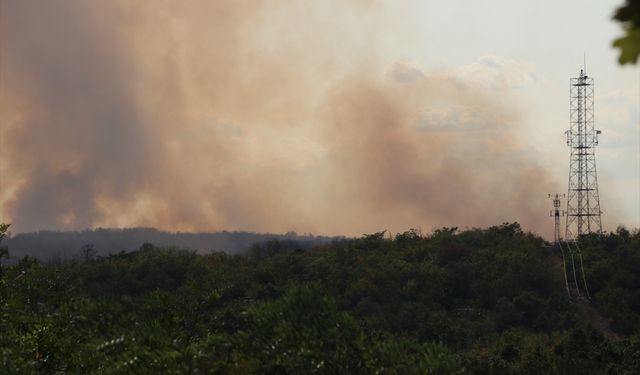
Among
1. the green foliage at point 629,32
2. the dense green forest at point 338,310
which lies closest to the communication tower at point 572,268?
the dense green forest at point 338,310

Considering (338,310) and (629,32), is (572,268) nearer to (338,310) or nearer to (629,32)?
(338,310)

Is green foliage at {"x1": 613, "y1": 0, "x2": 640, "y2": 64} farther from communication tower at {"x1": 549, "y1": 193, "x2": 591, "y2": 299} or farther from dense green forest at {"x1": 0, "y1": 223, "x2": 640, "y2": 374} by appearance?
communication tower at {"x1": 549, "y1": 193, "x2": 591, "y2": 299}

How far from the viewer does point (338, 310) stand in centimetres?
6662

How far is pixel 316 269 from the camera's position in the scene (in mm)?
101188

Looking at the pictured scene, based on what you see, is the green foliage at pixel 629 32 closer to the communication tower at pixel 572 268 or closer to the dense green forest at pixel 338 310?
the dense green forest at pixel 338 310

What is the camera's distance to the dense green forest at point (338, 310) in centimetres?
1839

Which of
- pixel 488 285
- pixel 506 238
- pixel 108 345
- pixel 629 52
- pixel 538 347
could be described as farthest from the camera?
pixel 506 238

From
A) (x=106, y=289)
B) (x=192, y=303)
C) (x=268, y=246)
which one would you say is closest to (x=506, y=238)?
(x=268, y=246)

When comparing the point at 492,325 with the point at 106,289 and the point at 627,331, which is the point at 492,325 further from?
the point at 106,289

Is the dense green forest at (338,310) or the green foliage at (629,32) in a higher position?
the green foliage at (629,32)

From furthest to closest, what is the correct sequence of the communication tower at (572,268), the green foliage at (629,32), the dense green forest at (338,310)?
the communication tower at (572,268), the dense green forest at (338,310), the green foliage at (629,32)

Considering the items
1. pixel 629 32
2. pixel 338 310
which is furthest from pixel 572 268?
pixel 629 32

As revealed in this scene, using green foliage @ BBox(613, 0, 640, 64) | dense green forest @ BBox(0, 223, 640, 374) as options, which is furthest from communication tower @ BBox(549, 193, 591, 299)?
green foliage @ BBox(613, 0, 640, 64)

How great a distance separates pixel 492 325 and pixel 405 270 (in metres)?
15.7
